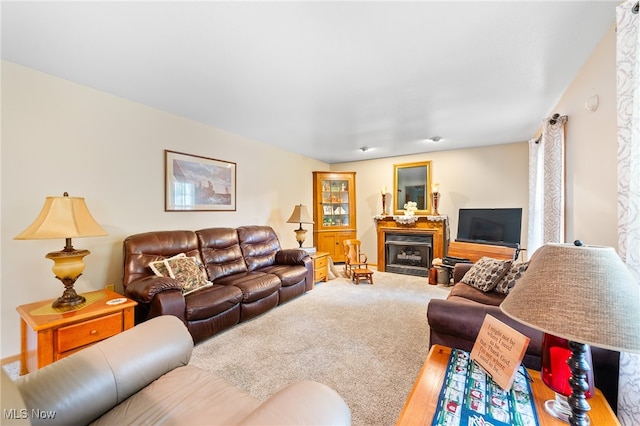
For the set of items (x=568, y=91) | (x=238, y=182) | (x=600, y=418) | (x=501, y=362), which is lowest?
(x=600, y=418)

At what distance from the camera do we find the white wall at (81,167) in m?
2.16

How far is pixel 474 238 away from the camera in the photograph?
15.1 ft

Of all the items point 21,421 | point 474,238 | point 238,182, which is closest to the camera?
point 21,421

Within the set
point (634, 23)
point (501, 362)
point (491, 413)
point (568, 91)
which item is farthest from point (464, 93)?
point (491, 413)

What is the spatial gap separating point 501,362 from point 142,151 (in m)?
3.74

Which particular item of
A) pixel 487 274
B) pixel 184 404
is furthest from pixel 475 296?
pixel 184 404

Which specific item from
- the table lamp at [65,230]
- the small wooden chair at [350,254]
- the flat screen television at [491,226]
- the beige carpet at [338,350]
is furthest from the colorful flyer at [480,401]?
the small wooden chair at [350,254]

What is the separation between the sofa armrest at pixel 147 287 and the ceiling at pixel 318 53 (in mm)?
1909

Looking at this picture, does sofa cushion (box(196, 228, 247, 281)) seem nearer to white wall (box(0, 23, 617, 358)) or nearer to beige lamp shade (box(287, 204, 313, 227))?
white wall (box(0, 23, 617, 358))

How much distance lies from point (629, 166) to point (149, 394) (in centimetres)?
249

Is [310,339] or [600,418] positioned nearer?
[600,418]

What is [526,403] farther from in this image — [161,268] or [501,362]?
Answer: [161,268]

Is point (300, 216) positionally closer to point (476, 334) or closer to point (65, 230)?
point (65, 230)

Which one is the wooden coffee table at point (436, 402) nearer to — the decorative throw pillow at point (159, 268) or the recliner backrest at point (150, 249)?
the decorative throw pillow at point (159, 268)
